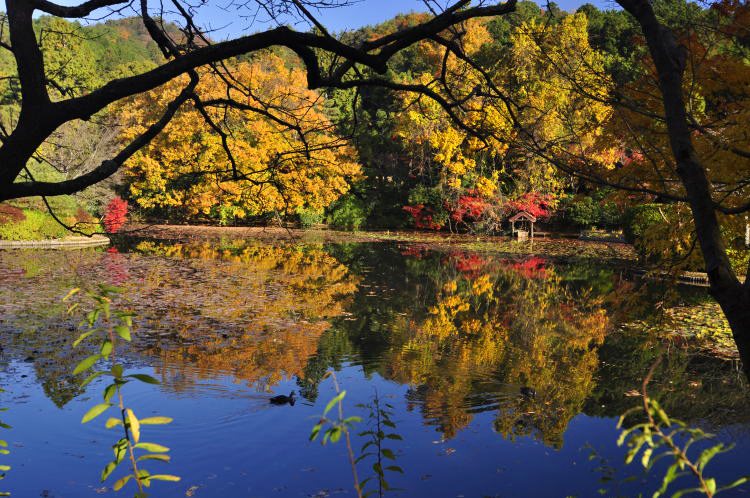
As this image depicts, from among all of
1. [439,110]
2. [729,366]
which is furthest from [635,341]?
[439,110]

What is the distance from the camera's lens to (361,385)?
7570 mm

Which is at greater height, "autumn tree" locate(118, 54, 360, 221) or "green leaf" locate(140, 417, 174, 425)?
"autumn tree" locate(118, 54, 360, 221)

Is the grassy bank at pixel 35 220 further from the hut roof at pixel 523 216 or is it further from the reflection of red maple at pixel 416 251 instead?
the hut roof at pixel 523 216

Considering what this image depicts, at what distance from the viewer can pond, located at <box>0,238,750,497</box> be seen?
5.18 metres

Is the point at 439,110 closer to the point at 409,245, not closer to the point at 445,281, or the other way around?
the point at 409,245

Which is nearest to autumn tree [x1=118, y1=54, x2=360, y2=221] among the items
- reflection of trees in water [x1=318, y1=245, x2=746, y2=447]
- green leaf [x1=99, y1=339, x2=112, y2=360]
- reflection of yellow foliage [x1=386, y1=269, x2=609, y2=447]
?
reflection of trees in water [x1=318, y1=245, x2=746, y2=447]

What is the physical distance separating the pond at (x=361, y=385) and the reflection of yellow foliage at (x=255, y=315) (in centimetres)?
5

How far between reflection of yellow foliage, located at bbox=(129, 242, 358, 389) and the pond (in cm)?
5

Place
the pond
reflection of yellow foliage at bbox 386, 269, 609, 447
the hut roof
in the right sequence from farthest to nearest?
the hut roof, reflection of yellow foliage at bbox 386, 269, 609, 447, the pond

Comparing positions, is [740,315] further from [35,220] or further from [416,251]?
[35,220]

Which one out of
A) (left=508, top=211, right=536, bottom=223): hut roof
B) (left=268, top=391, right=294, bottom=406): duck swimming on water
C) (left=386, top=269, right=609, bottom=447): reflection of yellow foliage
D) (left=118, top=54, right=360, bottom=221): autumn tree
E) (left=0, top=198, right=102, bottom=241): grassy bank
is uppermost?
(left=118, top=54, right=360, bottom=221): autumn tree

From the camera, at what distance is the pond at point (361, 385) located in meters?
5.18

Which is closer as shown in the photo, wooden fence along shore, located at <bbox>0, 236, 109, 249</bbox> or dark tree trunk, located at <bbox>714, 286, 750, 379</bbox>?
dark tree trunk, located at <bbox>714, 286, 750, 379</bbox>

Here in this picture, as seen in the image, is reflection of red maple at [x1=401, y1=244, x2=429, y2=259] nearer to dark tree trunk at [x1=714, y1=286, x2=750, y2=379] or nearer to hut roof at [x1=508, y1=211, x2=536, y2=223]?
hut roof at [x1=508, y1=211, x2=536, y2=223]
